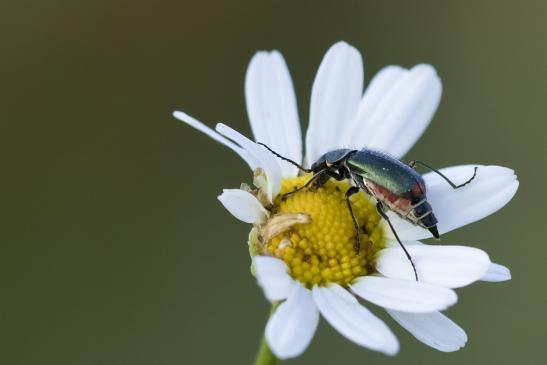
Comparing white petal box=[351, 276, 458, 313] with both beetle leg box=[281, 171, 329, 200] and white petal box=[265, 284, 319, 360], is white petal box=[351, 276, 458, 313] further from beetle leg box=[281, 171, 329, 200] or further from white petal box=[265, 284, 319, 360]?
beetle leg box=[281, 171, 329, 200]

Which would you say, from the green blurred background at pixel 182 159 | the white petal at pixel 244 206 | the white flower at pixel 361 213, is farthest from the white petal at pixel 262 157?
the green blurred background at pixel 182 159

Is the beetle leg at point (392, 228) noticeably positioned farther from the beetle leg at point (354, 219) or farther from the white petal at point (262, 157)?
the white petal at point (262, 157)

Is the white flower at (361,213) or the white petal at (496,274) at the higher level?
the white flower at (361,213)

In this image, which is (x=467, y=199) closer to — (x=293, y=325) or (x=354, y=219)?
(x=354, y=219)

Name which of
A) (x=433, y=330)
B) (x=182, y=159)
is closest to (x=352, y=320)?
(x=433, y=330)

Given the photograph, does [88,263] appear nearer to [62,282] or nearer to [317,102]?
[62,282]

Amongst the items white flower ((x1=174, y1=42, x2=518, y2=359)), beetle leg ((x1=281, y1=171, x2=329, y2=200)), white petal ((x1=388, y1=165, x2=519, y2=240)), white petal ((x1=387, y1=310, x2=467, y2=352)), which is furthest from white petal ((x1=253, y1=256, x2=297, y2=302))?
white petal ((x1=388, y1=165, x2=519, y2=240))
